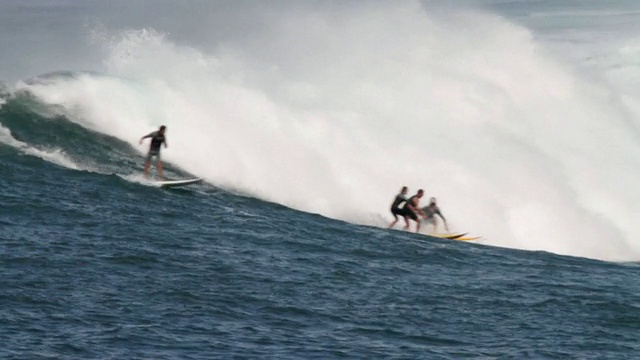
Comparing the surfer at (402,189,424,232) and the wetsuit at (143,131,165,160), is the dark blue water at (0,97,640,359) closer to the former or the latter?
the wetsuit at (143,131,165,160)

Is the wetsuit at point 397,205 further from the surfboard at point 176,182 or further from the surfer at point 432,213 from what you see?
the surfboard at point 176,182

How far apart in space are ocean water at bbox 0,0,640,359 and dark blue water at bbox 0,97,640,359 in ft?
0.23

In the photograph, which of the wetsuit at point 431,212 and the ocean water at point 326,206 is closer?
the ocean water at point 326,206

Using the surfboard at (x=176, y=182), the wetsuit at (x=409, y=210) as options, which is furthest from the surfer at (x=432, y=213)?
the surfboard at (x=176, y=182)

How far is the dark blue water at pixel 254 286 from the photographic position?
701 inches

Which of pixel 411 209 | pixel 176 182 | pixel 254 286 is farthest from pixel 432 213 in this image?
pixel 254 286

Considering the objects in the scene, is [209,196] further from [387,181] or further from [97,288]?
[97,288]

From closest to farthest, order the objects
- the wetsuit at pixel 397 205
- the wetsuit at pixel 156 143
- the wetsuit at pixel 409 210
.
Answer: the wetsuit at pixel 409 210, the wetsuit at pixel 156 143, the wetsuit at pixel 397 205

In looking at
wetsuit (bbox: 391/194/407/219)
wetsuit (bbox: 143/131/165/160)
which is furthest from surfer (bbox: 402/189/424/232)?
wetsuit (bbox: 143/131/165/160)

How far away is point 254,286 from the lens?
21109mm

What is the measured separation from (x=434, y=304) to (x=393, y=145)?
696 inches

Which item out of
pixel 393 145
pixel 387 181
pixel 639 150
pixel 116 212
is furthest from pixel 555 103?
pixel 116 212

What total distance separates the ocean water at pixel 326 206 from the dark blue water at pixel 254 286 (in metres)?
0.07

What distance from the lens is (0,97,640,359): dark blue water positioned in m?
17.8
